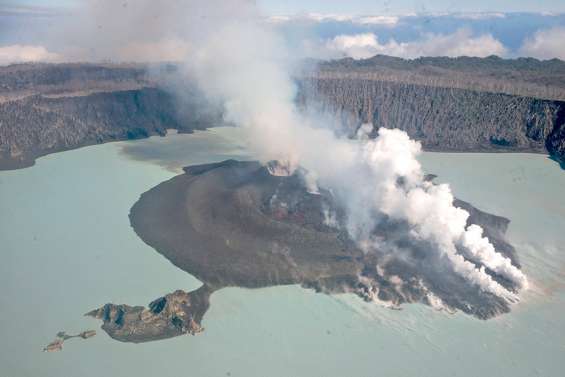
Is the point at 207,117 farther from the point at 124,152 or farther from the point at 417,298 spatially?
the point at 417,298

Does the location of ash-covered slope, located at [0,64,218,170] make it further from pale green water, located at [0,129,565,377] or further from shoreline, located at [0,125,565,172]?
pale green water, located at [0,129,565,377]

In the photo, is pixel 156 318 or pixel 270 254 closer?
pixel 156 318

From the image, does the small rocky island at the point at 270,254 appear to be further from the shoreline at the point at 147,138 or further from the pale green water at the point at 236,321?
the shoreline at the point at 147,138

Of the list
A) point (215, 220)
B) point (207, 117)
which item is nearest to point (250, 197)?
point (215, 220)

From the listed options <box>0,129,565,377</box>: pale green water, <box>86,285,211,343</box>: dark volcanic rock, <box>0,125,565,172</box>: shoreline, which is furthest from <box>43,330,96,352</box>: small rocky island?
<box>0,125,565,172</box>: shoreline

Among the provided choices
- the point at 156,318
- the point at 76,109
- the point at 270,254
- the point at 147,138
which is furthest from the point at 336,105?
the point at 156,318

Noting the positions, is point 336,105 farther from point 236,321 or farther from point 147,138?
point 236,321

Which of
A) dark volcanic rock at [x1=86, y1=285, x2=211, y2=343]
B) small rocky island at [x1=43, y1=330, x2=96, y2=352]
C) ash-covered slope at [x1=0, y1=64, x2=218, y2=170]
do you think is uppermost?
ash-covered slope at [x1=0, y1=64, x2=218, y2=170]
